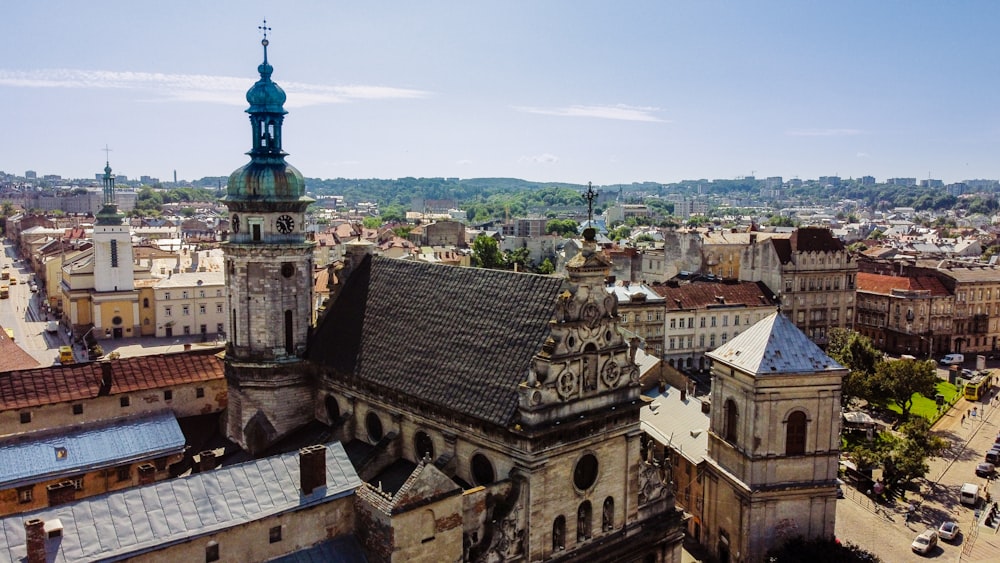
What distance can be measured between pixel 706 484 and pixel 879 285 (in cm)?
9026

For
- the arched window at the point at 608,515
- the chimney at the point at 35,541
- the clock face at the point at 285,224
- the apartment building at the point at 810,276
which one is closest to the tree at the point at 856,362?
the apartment building at the point at 810,276

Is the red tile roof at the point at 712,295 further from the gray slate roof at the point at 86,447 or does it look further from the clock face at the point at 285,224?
the gray slate roof at the point at 86,447

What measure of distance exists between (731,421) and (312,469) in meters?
28.0

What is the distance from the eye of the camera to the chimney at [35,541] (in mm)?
25969

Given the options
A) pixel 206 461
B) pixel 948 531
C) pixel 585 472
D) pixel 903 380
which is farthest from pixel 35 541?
pixel 903 380

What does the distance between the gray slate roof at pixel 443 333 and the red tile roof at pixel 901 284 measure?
10342 cm

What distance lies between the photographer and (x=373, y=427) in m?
41.2

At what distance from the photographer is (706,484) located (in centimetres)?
5081

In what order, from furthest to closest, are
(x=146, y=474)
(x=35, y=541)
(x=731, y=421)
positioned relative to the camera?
(x=731, y=421) → (x=146, y=474) → (x=35, y=541)

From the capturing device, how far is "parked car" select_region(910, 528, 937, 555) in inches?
2055

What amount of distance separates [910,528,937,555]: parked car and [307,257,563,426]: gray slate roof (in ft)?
117

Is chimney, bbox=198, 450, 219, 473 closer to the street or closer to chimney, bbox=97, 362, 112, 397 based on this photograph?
chimney, bbox=97, 362, 112, 397

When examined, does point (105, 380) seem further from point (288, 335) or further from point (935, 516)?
point (935, 516)

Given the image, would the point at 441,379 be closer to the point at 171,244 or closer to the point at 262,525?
the point at 262,525
